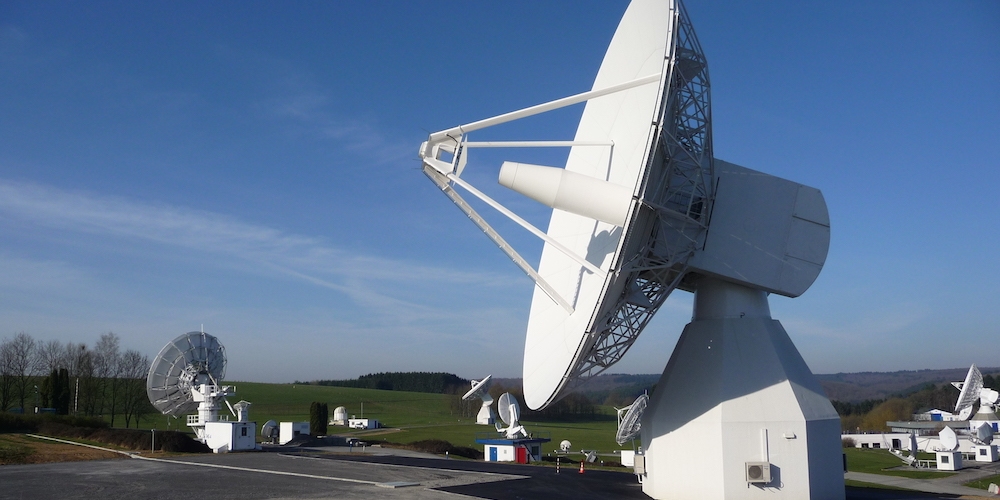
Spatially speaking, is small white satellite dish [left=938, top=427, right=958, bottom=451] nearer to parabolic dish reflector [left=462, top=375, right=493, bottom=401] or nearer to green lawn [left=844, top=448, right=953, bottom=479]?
green lawn [left=844, top=448, right=953, bottom=479]

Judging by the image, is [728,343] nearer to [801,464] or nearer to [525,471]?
[801,464]

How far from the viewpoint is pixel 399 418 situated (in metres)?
96.6

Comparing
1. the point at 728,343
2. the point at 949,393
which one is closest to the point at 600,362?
the point at 728,343

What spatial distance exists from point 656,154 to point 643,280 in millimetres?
4426

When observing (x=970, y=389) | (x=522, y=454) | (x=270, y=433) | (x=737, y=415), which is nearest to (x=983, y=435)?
(x=970, y=389)

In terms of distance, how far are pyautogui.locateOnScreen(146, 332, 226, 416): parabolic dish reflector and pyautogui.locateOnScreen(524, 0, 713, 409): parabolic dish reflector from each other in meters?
28.0

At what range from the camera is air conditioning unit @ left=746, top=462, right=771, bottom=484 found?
18.5 m

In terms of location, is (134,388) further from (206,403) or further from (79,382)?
(206,403)

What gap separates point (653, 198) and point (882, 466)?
37674 mm

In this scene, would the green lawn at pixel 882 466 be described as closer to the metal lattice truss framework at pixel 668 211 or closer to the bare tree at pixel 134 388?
the metal lattice truss framework at pixel 668 211

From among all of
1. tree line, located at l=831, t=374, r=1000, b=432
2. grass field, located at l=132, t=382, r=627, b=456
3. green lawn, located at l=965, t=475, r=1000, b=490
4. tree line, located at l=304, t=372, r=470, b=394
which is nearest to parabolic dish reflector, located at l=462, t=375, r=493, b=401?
grass field, located at l=132, t=382, r=627, b=456

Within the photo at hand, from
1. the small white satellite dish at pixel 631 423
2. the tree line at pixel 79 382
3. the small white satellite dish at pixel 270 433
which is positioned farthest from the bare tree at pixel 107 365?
the small white satellite dish at pixel 631 423

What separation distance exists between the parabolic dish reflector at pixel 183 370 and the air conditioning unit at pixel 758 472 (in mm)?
34392

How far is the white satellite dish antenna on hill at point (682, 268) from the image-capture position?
57.5ft
